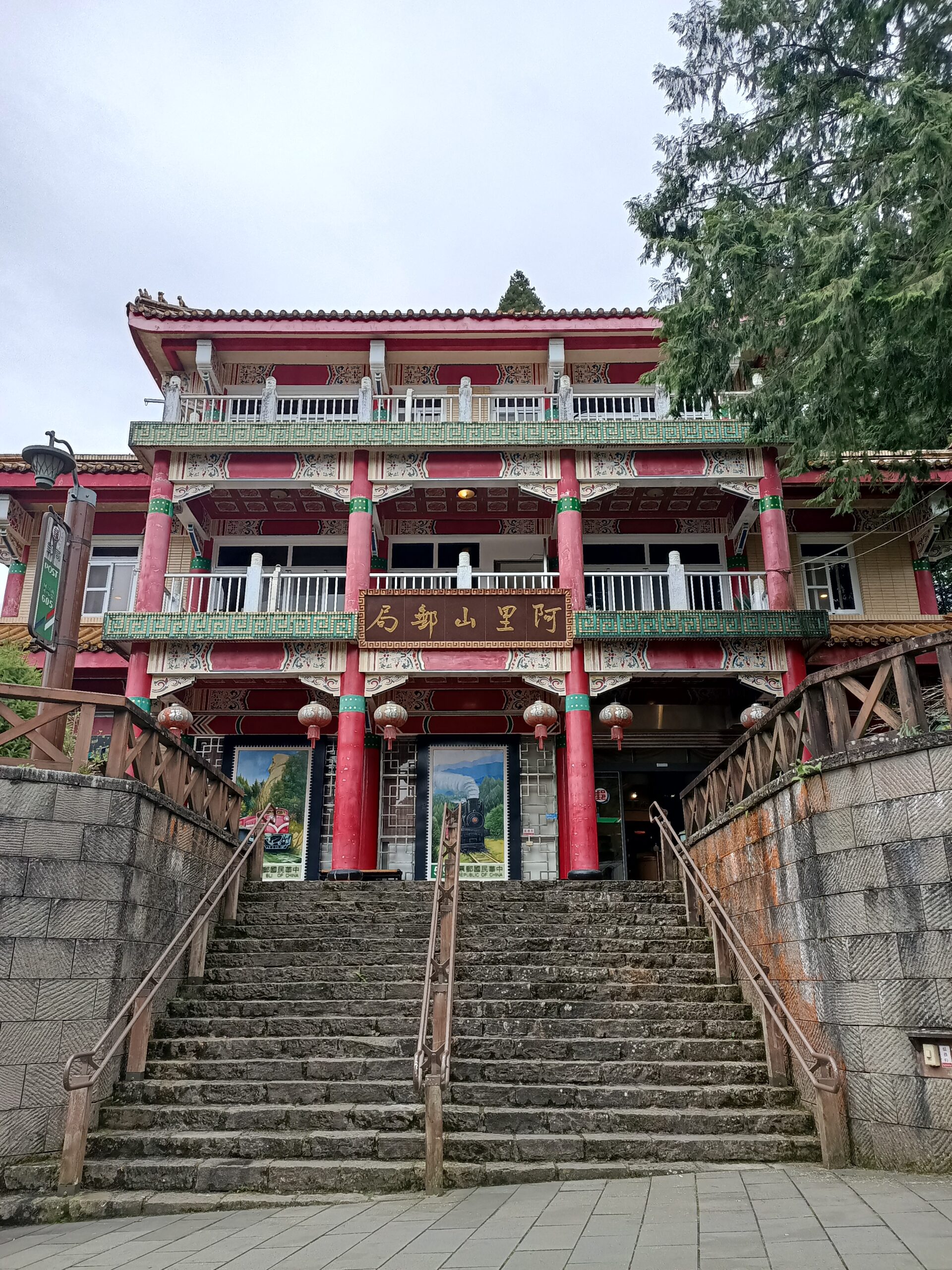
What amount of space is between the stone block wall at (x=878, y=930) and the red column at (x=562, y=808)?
871 cm

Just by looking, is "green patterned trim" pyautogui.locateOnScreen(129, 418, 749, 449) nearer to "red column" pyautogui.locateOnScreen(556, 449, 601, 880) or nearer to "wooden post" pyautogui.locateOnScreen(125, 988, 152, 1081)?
"red column" pyautogui.locateOnScreen(556, 449, 601, 880)

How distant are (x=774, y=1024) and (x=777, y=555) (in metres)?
9.85

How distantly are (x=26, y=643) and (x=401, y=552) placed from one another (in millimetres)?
6749

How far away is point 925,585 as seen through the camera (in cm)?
1780

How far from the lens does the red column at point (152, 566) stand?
50.3 ft

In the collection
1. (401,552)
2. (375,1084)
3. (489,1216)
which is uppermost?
(401,552)

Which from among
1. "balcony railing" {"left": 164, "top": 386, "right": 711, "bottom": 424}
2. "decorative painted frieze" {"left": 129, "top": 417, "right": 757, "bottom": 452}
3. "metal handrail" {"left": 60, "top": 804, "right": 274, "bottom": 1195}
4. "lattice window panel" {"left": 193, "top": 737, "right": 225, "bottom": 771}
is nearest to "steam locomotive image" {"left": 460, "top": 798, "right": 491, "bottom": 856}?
"lattice window panel" {"left": 193, "top": 737, "right": 225, "bottom": 771}

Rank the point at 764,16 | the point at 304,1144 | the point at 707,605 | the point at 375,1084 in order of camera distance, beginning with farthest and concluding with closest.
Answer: the point at 707,605, the point at 764,16, the point at 375,1084, the point at 304,1144

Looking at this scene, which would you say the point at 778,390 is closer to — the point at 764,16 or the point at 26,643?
the point at 764,16

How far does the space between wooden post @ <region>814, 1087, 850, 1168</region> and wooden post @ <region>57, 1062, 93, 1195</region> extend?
480cm

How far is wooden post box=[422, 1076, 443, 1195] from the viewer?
587cm

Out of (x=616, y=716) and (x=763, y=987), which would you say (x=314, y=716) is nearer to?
(x=616, y=716)

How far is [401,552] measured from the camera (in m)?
18.3

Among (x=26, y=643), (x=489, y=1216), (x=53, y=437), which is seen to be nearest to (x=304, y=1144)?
(x=489, y=1216)
